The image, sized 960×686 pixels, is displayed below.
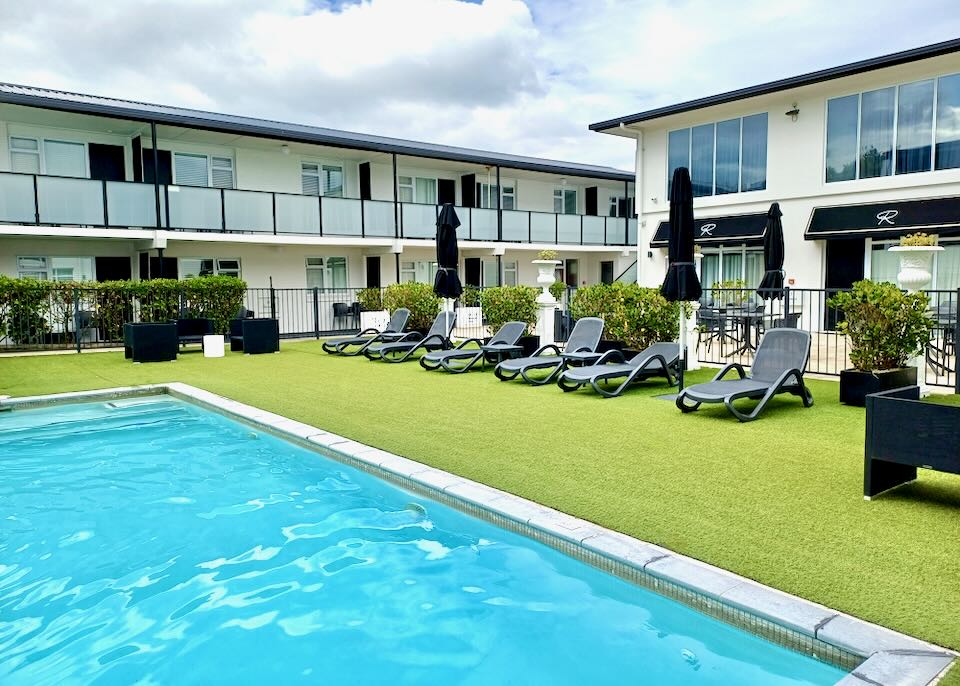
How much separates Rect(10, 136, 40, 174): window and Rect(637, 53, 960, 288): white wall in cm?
1903

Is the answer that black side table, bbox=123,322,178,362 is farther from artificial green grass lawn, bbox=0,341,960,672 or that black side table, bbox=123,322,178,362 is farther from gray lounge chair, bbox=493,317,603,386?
gray lounge chair, bbox=493,317,603,386

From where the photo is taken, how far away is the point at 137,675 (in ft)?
12.5

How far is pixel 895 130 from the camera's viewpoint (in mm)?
18297

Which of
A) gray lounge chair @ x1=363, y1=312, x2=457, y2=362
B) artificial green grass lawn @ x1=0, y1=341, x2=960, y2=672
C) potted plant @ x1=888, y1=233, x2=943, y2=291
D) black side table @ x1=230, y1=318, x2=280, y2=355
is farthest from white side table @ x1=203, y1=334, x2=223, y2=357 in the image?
potted plant @ x1=888, y1=233, x2=943, y2=291

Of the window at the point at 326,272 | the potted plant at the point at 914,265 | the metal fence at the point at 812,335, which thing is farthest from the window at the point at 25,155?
the potted plant at the point at 914,265

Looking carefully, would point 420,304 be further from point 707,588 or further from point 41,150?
point 707,588

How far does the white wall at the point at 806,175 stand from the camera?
1780cm

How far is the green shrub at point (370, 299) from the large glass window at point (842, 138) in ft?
46.8

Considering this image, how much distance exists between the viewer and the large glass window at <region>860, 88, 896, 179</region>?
1844 cm

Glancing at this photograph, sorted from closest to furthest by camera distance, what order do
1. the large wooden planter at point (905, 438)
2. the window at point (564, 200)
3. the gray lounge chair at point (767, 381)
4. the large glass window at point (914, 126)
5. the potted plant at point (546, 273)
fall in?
1. the large wooden planter at point (905, 438)
2. the gray lounge chair at point (767, 381)
3. the potted plant at point (546, 273)
4. the large glass window at point (914, 126)
5. the window at point (564, 200)

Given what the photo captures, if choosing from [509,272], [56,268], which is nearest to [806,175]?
[509,272]

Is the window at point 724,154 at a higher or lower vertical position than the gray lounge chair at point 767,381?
higher

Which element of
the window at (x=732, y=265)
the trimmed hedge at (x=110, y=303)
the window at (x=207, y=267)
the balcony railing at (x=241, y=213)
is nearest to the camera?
the trimmed hedge at (x=110, y=303)

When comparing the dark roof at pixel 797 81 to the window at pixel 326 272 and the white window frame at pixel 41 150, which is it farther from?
the white window frame at pixel 41 150
